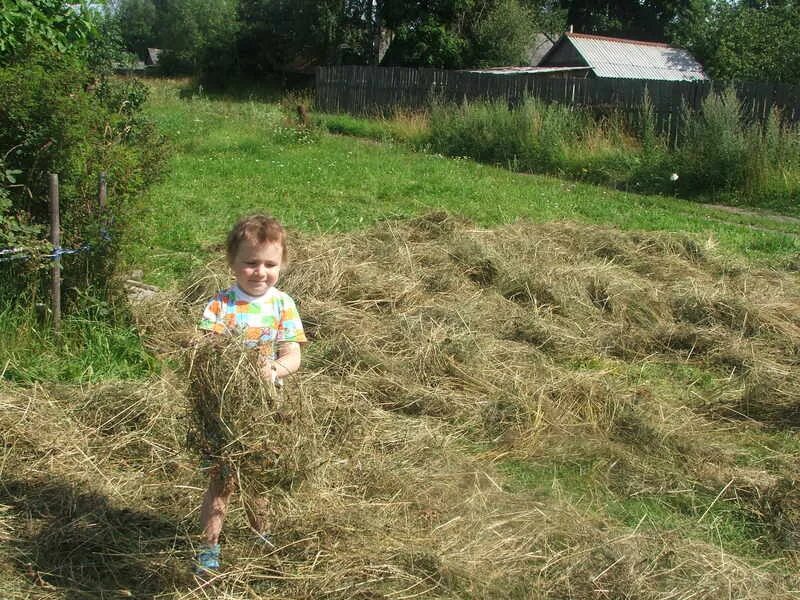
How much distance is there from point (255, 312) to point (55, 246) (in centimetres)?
228

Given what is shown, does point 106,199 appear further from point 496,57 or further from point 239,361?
point 496,57

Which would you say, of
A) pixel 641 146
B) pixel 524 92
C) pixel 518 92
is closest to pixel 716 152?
pixel 641 146

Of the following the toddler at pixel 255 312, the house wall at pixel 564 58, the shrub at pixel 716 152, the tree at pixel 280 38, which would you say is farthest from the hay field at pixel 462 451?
the tree at pixel 280 38

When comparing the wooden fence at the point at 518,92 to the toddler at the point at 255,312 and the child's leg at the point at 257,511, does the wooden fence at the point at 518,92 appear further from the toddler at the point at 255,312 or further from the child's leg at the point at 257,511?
the child's leg at the point at 257,511

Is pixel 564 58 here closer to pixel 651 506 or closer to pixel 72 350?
pixel 72 350

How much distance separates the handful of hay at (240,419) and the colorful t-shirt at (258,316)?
0.99ft

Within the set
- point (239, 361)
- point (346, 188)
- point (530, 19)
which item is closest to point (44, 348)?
point (239, 361)

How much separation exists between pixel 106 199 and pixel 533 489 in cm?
328

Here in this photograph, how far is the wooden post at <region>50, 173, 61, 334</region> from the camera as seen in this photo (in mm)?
4910

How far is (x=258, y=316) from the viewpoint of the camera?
10.9 feet

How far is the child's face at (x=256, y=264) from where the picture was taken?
324 centimetres

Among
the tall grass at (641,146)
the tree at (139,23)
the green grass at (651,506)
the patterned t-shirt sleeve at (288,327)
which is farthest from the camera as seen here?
the tree at (139,23)

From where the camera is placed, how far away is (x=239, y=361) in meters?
2.84

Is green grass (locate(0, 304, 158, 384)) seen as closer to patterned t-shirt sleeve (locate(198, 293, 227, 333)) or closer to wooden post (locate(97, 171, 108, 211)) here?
wooden post (locate(97, 171, 108, 211))
